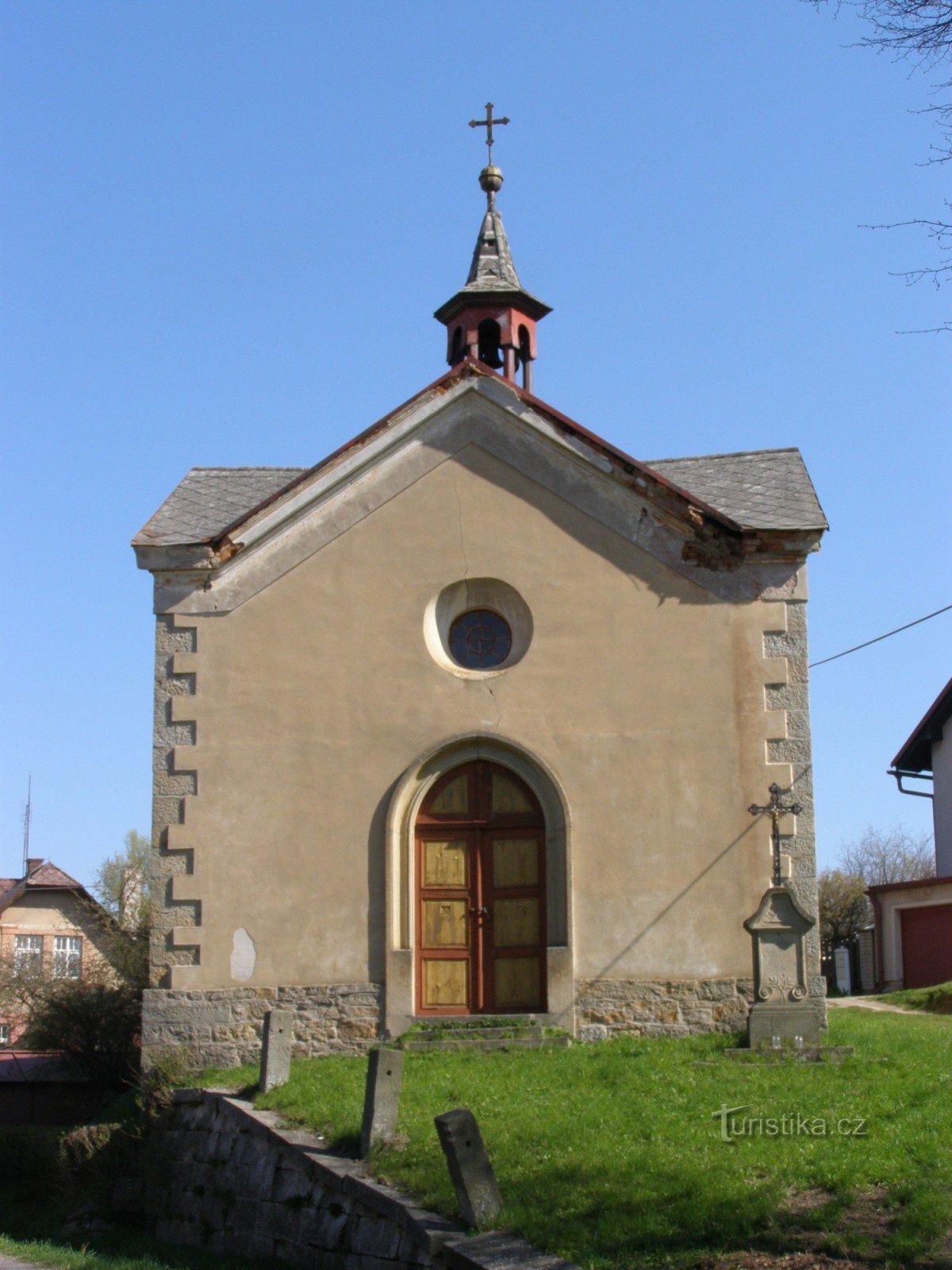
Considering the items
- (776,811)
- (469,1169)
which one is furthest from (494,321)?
(469,1169)

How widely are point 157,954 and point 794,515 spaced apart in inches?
322

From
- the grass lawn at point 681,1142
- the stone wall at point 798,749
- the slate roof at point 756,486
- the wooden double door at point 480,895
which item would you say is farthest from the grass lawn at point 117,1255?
the slate roof at point 756,486

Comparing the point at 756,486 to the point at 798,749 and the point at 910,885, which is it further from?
the point at 910,885

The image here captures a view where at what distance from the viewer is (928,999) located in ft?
70.7

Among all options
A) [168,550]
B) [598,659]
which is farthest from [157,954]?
[598,659]

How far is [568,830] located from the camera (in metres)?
15.0

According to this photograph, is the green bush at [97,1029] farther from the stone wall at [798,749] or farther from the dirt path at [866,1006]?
the dirt path at [866,1006]

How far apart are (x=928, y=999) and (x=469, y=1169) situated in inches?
580

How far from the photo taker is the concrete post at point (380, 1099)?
406 inches

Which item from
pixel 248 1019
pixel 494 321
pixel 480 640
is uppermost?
pixel 494 321

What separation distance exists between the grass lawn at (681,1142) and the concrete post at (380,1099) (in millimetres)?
165

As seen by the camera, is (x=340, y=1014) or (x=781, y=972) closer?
(x=781, y=972)

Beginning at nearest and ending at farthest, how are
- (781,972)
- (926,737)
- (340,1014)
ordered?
(781,972)
(340,1014)
(926,737)

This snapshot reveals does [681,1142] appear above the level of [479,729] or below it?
below
